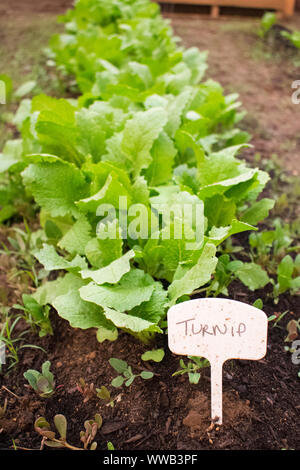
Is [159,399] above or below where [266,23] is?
below

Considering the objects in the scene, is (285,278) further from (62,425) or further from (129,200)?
(62,425)

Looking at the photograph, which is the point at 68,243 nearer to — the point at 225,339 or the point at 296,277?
the point at 225,339

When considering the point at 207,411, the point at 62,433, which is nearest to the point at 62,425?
the point at 62,433

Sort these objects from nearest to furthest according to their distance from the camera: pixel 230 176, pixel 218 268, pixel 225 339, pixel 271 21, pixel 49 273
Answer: pixel 225 339, pixel 218 268, pixel 230 176, pixel 49 273, pixel 271 21

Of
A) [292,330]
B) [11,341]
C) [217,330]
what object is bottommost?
[11,341]
